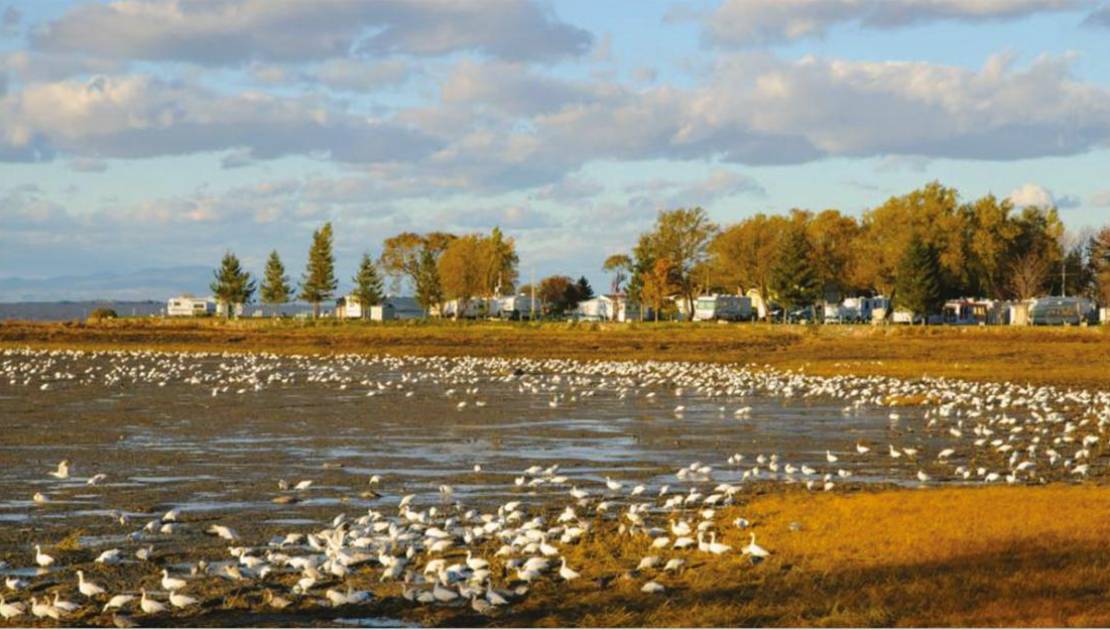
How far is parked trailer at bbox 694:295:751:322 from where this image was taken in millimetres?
130000

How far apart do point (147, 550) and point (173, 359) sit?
56373mm

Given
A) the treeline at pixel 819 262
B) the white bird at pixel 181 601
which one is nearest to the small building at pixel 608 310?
the treeline at pixel 819 262

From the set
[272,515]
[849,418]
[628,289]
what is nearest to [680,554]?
[272,515]

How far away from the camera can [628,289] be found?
144 metres

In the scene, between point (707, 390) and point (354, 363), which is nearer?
point (707, 390)

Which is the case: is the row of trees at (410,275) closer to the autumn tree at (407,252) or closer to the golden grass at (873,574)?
the autumn tree at (407,252)

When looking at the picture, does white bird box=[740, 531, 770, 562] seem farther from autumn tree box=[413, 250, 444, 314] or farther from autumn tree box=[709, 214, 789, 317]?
autumn tree box=[413, 250, 444, 314]

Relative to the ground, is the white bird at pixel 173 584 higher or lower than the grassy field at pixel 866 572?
higher

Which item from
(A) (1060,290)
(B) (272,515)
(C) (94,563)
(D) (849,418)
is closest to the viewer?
(C) (94,563)

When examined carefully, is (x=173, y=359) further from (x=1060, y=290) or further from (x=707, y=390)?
(x=1060, y=290)

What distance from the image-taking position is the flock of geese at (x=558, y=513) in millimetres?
14188

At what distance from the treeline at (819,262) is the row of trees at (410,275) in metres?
0.16

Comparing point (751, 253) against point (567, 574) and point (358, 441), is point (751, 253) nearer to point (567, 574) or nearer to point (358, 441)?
point (358, 441)

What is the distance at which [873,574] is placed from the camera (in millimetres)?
15078
